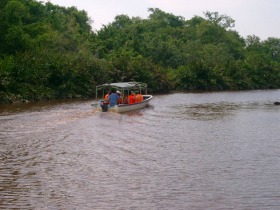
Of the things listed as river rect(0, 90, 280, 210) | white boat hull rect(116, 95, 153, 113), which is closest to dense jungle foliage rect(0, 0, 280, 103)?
white boat hull rect(116, 95, 153, 113)

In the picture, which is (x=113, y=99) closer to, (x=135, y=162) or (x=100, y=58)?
(x=135, y=162)

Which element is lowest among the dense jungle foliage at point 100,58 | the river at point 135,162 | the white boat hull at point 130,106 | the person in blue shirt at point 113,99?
the river at point 135,162

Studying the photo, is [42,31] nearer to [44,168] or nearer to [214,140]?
[214,140]

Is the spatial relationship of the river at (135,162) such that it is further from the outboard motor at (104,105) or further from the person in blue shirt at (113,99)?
the person in blue shirt at (113,99)

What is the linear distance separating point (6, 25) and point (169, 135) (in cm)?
2315

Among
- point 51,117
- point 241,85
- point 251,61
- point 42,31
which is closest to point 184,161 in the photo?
point 51,117

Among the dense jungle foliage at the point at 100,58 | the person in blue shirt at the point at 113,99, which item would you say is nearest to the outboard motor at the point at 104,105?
the person in blue shirt at the point at 113,99

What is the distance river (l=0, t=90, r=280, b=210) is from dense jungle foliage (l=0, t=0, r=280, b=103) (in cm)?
1194

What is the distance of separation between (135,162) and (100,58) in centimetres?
4359

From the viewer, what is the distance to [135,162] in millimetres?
14750

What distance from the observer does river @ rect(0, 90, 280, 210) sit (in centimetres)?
1091

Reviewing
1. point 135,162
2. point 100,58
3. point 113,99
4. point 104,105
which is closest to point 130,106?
point 113,99

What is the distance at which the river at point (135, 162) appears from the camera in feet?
35.8

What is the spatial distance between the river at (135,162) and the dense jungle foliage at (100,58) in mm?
11941
